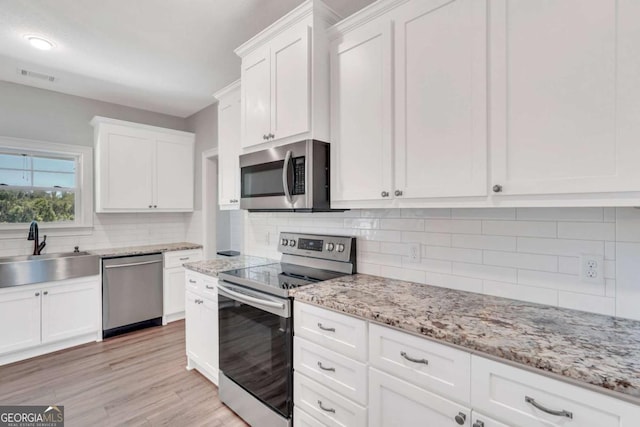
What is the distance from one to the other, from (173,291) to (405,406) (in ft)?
11.1

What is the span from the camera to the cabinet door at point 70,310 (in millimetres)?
2998

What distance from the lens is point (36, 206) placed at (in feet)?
11.2

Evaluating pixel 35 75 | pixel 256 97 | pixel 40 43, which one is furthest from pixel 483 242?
pixel 35 75

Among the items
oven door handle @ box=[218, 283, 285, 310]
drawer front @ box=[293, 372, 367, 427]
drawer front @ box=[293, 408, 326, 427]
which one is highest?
oven door handle @ box=[218, 283, 285, 310]

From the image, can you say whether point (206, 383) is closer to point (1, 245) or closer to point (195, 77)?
point (1, 245)

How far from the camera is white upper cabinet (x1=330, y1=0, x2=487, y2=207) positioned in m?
1.36

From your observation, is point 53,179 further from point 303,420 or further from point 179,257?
point 303,420

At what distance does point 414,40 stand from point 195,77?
8.12ft

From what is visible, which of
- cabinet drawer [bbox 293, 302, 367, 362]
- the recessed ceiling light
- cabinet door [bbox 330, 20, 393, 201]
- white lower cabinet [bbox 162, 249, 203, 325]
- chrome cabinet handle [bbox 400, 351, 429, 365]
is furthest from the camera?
white lower cabinet [bbox 162, 249, 203, 325]

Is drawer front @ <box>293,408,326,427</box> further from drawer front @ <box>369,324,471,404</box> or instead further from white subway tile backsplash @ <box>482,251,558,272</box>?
white subway tile backsplash @ <box>482,251,558,272</box>

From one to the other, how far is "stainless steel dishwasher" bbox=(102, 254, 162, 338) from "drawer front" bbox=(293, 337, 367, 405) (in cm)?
270

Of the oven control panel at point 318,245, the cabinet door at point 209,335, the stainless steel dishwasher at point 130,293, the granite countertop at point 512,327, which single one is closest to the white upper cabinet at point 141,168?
the stainless steel dishwasher at point 130,293

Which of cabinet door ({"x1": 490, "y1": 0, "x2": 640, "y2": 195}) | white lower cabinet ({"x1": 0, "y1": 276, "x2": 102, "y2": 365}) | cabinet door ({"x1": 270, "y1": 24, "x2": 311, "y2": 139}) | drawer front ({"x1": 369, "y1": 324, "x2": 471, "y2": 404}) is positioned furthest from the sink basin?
cabinet door ({"x1": 490, "y1": 0, "x2": 640, "y2": 195})

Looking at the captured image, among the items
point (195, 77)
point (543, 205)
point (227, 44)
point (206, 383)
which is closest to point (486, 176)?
point (543, 205)
